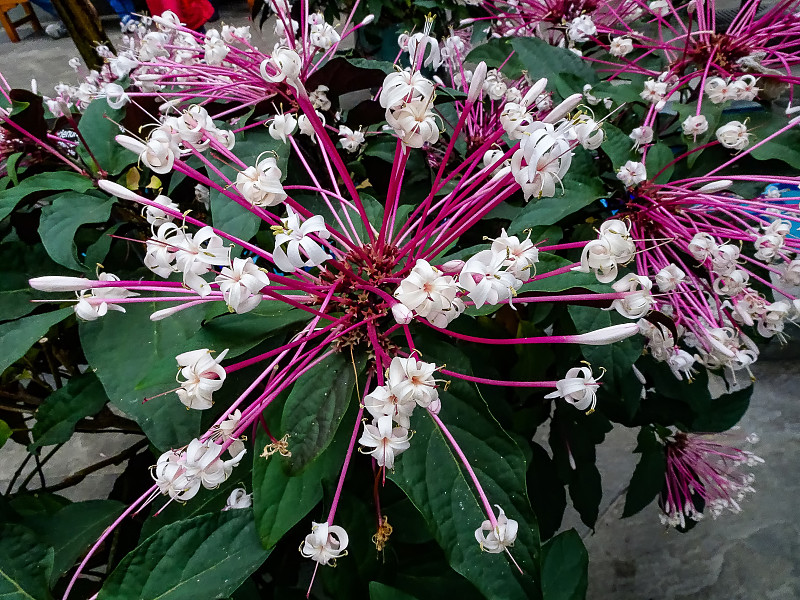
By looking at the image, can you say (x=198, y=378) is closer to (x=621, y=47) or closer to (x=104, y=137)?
(x=104, y=137)

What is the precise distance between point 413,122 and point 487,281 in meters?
0.10

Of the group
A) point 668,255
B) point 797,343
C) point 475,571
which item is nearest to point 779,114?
point 668,255

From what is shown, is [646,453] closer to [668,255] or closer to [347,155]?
[668,255]

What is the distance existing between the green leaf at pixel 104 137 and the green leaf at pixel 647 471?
72 cm

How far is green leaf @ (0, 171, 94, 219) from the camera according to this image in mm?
474

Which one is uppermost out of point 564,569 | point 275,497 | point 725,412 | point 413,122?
point 413,122

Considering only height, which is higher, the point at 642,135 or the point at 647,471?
the point at 642,135

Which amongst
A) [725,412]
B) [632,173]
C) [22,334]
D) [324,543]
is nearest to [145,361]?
[22,334]

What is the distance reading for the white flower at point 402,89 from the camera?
0.29m

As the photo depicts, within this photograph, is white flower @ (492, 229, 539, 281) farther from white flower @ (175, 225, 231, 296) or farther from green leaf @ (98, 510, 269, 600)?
green leaf @ (98, 510, 269, 600)

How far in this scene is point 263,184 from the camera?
0.31 meters

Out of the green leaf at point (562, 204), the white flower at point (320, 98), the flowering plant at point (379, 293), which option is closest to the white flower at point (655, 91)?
the flowering plant at point (379, 293)

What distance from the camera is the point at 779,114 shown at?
0.56 metres

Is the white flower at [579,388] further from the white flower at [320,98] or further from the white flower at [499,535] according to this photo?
the white flower at [320,98]
